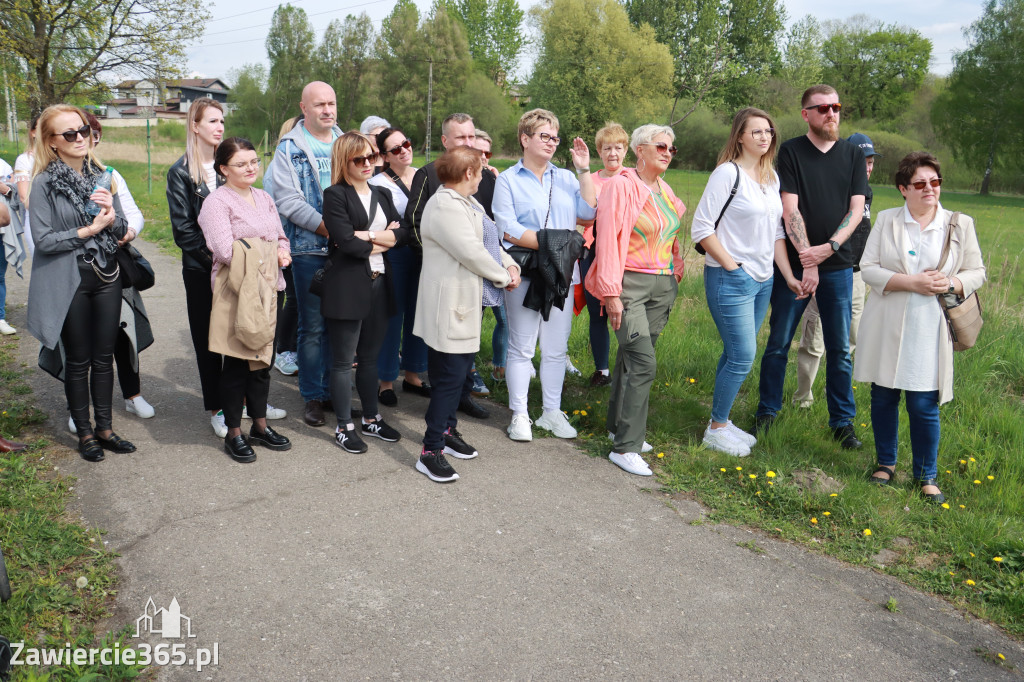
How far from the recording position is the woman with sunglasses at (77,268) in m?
4.78

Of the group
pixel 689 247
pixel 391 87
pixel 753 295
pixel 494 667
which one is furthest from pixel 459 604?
pixel 391 87

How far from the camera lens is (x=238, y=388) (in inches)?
200

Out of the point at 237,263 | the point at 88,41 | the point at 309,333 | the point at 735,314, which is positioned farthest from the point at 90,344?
the point at 88,41

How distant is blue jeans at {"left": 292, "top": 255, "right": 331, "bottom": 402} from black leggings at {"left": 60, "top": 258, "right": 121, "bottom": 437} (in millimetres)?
1240

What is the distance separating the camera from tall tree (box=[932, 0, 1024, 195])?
52469 millimetres

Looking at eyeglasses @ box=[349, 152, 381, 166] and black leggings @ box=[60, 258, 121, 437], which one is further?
eyeglasses @ box=[349, 152, 381, 166]

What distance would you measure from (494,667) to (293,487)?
2.05m

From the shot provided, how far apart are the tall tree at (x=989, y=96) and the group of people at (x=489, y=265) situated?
5560cm

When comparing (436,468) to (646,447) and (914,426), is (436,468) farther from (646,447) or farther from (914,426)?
(914,426)

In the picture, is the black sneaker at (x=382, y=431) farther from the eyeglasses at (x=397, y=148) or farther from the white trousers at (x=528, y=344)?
the eyeglasses at (x=397, y=148)

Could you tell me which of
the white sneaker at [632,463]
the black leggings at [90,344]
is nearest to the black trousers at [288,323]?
the black leggings at [90,344]

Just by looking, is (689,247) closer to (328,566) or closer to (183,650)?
(328,566)

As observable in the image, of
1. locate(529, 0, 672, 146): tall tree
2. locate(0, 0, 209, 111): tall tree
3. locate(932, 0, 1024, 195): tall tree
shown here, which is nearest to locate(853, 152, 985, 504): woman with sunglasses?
locate(0, 0, 209, 111): tall tree

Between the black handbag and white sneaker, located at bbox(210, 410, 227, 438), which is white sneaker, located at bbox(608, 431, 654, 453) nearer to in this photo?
white sneaker, located at bbox(210, 410, 227, 438)
